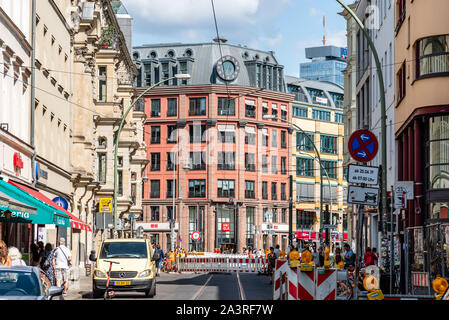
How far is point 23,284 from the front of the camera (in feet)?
38.6

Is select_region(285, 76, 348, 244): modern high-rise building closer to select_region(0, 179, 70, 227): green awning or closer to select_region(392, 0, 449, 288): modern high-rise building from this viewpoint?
select_region(392, 0, 449, 288): modern high-rise building

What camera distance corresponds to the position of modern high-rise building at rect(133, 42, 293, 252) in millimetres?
112125

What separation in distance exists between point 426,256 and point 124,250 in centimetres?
1055

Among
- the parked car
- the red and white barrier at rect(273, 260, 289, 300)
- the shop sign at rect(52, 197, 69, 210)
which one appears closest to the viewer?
the parked car

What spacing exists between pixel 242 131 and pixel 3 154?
3369 inches

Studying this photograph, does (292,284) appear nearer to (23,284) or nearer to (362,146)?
(362,146)

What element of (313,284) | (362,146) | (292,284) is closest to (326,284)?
(313,284)

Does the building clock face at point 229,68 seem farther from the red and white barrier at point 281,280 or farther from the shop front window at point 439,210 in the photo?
the red and white barrier at point 281,280

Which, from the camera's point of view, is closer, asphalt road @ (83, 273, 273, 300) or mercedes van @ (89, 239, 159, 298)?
mercedes van @ (89, 239, 159, 298)

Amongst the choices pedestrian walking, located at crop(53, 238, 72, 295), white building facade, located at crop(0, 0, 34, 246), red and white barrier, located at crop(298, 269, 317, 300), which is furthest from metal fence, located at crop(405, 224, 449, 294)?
white building facade, located at crop(0, 0, 34, 246)

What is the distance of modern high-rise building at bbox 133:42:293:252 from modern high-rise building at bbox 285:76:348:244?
16.9 feet

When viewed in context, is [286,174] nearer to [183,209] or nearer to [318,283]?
[183,209]
